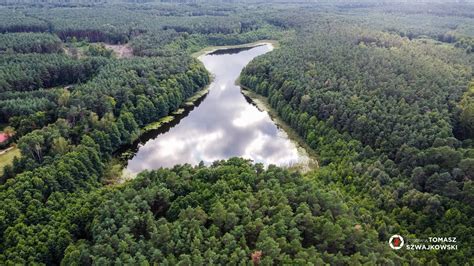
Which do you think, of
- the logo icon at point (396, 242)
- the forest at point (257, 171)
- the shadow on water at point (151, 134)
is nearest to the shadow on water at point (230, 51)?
the forest at point (257, 171)

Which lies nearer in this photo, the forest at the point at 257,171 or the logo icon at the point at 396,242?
the forest at the point at 257,171

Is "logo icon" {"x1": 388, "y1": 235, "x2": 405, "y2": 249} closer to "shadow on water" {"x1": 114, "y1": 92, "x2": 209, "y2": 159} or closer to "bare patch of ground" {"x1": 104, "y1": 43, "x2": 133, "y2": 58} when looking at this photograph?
"shadow on water" {"x1": 114, "y1": 92, "x2": 209, "y2": 159}

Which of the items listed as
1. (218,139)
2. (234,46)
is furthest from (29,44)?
(218,139)

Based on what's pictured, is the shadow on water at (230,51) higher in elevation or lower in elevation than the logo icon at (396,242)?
lower

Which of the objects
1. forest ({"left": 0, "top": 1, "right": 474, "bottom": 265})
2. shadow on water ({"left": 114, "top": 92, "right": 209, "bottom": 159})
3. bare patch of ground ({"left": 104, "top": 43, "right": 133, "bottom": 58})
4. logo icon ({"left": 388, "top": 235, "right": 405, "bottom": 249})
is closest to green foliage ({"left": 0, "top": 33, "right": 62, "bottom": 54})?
forest ({"left": 0, "top": 1, "right": 474, "bottom": 265})

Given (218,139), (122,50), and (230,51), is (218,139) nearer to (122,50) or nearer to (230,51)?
(122,50)

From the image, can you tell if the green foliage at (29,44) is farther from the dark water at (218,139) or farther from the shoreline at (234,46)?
the dark water at (218,139)

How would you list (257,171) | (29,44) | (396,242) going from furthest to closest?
(29,44), (257,171), (396,242)
